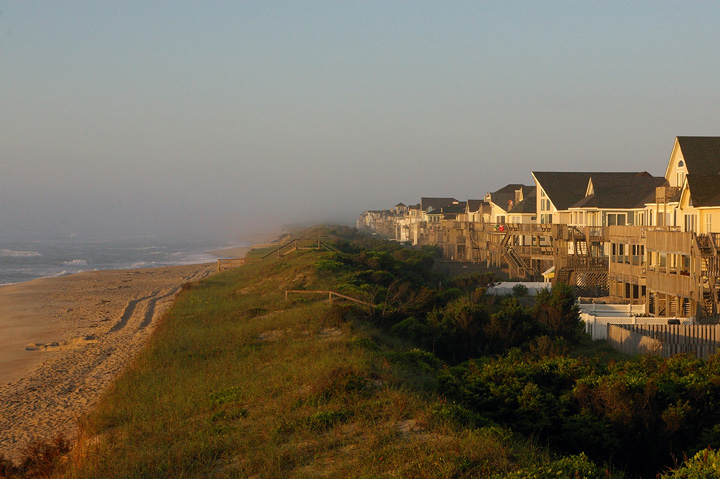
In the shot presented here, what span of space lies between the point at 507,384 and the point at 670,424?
116 inches

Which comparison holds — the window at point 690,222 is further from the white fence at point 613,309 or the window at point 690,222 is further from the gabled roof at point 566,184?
the gabled roof at point 566,184

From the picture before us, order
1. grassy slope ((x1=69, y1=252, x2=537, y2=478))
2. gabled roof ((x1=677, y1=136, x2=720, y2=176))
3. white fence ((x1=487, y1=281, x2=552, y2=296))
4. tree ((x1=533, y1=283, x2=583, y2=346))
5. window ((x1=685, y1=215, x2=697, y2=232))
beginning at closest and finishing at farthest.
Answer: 1. grassy slope ((x1=69, y1=252, x2=537, y2=478))
2. tree ((x1=533, y1=283, x2=583, y2=346))
3. window ((x1=685, y1=215, x2=697, y2=232))
4. gabled roof ((x1=677, y1=136, x2=720, y2=176))
5. white fence ((x1=487, y1=281, x2=552, y2=296))

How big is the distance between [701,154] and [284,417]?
1082 inches

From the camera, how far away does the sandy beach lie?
17.8 metres

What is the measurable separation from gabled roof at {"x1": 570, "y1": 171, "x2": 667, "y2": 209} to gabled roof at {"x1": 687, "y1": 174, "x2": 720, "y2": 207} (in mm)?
13039

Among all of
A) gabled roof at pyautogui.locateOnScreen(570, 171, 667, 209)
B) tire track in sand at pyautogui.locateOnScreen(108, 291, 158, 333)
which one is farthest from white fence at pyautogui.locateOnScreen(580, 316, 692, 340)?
tire track in sand at pyautogui.locateOnScreen(108, 291, 158, 333)


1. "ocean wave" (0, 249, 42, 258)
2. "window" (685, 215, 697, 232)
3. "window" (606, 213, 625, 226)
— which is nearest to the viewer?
"window" (685, 215, 697, 232)

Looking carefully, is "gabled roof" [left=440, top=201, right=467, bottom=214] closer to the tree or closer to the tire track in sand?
the tire track in sand

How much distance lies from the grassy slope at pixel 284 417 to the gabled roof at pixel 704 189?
16339mm

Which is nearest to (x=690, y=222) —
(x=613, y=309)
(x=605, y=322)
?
(x=613, y=309)

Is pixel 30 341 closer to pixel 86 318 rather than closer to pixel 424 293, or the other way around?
pixel 86 318

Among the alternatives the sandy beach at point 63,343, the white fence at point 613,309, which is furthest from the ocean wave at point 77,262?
the white fence at point 613,309

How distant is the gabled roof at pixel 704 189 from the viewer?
27406 millimetres

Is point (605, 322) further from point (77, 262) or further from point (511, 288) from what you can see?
point (77, 262)
